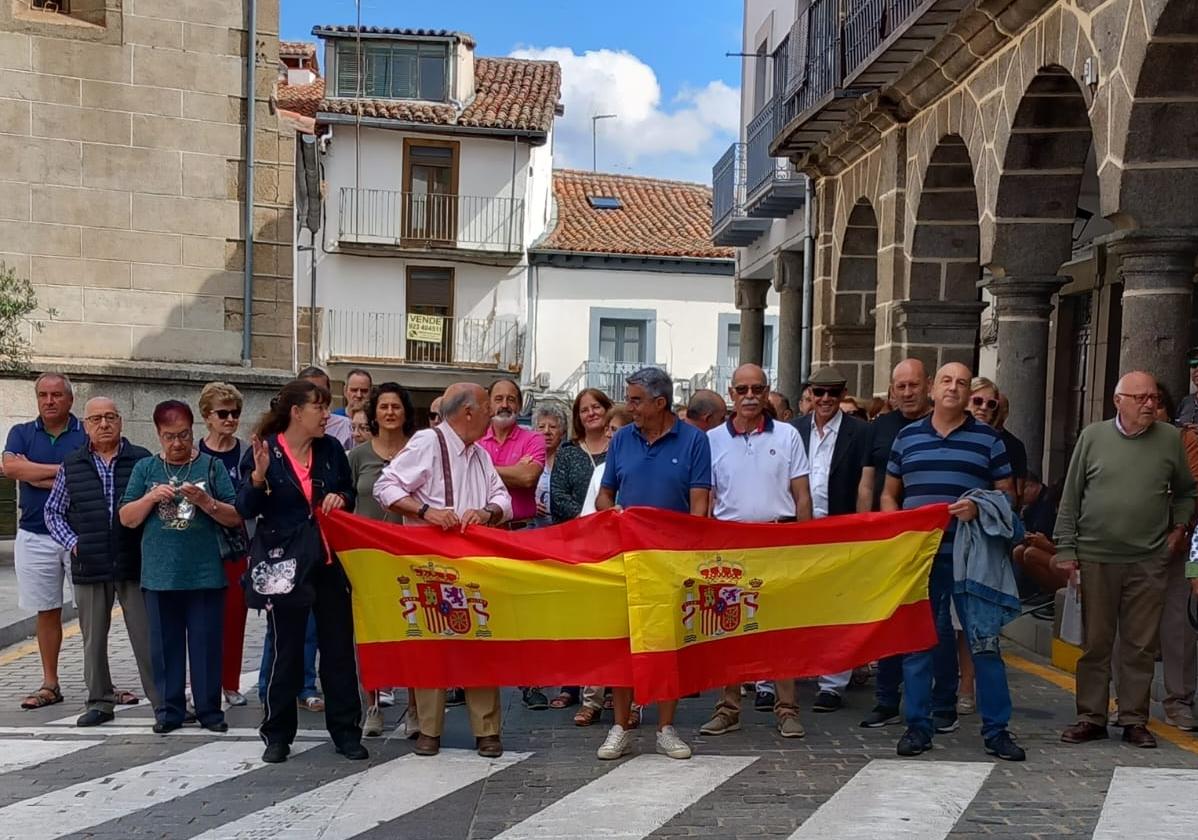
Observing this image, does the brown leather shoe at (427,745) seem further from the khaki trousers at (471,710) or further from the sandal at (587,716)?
the sandal at (587,716)

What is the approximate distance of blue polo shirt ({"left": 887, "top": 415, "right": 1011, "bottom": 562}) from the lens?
7336 mm

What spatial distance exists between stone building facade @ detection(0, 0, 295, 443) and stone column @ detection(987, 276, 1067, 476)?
334 inches

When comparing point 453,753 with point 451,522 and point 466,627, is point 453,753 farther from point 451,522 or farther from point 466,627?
point 451,522

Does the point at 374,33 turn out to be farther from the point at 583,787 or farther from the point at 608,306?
the point at 583,787

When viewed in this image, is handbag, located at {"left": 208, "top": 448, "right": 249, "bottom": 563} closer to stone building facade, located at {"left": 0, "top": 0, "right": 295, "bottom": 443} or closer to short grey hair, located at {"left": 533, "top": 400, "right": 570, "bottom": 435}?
short grey hair, located at {"left": 533, "top": 400, "right": 570, "bottom": 435}

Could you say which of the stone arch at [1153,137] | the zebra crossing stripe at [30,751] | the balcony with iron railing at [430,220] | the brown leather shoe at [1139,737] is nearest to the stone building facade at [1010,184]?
the stone arch at [1153,137]

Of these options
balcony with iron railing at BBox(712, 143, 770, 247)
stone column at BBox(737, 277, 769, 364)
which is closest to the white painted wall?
stone column at BBox(737, 277, 769, 364)

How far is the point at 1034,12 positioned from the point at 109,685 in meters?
7.95

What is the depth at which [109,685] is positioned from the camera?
809cm

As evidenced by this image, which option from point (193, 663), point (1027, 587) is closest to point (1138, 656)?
point (1027, 587)

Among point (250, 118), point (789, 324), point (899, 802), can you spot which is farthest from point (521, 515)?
point (789, 324)

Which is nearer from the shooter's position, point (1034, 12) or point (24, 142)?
point (1034, 12)

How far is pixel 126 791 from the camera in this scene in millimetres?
6555

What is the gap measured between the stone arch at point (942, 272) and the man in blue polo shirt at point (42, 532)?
8167 millimetres
